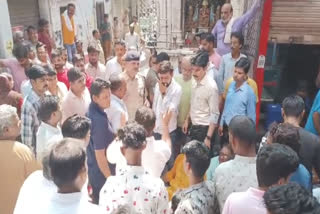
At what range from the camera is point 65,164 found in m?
2.02

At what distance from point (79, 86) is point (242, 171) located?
2.25 m

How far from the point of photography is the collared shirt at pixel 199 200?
2.17 meters

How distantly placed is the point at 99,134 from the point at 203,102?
1.43 metres

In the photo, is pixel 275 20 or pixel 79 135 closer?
pixel 79 135

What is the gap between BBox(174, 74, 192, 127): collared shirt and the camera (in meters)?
4.20

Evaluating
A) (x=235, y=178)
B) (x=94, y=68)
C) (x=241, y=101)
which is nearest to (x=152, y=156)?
(x=235, y=178)

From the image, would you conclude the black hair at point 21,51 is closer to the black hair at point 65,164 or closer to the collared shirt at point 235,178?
the black hair at point 65,164

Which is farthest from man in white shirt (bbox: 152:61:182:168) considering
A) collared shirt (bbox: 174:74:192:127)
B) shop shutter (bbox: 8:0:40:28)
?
shop shutter (bbox: 8:0:40:28)

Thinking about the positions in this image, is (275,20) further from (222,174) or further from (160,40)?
(160,40)

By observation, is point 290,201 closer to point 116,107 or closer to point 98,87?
point 98,87

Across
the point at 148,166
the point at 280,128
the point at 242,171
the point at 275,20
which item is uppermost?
the point at 275,20

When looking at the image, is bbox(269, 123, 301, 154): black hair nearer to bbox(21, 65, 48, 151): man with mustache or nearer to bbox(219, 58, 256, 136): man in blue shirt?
bbox(219, 58, 256, 136): man in blue shirt

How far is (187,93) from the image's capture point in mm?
4191

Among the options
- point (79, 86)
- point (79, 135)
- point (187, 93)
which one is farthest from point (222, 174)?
point (79, 86)
